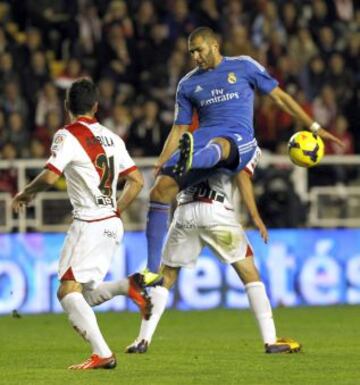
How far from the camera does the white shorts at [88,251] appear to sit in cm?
1011

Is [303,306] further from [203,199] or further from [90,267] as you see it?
[90,267]

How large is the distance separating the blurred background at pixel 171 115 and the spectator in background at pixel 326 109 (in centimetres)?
1

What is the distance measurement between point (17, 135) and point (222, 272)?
3.34 m

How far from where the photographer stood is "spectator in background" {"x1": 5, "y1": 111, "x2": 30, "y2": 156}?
758 inches

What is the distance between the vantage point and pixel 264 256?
1842 centimetres

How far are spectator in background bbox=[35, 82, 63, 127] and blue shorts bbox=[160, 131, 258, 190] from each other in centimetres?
850

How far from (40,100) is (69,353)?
8.74 meters

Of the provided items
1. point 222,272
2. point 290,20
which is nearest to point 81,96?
point 222,272

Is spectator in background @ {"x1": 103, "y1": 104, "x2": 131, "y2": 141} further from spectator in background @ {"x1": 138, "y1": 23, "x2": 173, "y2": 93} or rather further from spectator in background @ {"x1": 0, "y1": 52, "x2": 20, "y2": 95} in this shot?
spectator in background @ {"x1": 0, "y1": 52, "x2": 20, "y2": 95}

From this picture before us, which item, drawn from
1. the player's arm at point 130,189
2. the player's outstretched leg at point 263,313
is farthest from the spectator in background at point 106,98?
the player's arm at point 130,189

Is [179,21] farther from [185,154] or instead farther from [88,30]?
[185,154]

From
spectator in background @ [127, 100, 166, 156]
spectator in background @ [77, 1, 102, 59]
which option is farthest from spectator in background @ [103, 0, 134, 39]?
spectator in background @ [127, 100, 166, 156]

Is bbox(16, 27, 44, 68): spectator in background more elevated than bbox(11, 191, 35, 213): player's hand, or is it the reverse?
bbox(16, 27, 44, 68): spectator in background

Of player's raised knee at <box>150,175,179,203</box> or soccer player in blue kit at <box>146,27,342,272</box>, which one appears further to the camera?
player's raised knee at <box>150,175,179,203</box>
